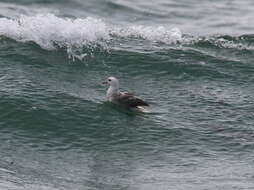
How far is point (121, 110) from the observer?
19.4 m

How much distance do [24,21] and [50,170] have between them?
994 cm

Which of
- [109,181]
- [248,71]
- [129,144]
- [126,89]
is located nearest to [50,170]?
[109,181]

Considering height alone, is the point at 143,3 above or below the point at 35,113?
above

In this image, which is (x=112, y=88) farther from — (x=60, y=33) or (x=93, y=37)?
(x=93, y=37)

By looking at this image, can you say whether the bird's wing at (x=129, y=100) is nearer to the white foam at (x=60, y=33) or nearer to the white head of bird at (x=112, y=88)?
the white head of bird at (x=112, y=88)

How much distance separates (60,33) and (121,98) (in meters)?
5.47

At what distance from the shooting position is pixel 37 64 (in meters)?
21.9

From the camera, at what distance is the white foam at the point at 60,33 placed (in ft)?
76.7

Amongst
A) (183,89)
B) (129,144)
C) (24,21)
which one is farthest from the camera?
(24,21)

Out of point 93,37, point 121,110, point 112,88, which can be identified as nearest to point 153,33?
point 93,37

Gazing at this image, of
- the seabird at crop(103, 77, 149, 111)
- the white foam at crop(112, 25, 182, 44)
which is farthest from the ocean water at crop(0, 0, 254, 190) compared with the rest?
the seabird at crop(103, 77, 149, 111)

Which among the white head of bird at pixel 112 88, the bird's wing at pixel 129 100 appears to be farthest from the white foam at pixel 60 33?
the bird's wing at pixel 129 100

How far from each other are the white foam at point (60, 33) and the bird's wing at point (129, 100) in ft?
12.8

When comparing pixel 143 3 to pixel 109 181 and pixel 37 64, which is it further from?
pixel 109 181
